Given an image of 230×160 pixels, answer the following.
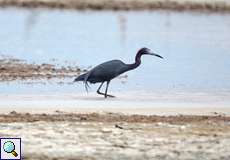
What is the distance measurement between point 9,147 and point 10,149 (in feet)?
0.11

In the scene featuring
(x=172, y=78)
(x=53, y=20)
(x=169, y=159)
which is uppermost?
(x=53, y=20)

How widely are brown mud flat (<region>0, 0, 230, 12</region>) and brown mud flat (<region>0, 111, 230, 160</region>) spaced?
73.3 ft

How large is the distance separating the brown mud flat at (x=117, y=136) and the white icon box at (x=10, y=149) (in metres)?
0.22

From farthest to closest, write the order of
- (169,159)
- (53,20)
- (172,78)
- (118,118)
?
(53,20), (172,78), (118,118), (169,159)

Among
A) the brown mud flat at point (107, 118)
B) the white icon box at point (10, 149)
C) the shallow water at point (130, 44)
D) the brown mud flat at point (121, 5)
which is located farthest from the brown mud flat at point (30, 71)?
the brown mud flat at point (121, 5)

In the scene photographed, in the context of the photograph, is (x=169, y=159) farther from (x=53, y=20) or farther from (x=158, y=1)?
(x=158, y=1)

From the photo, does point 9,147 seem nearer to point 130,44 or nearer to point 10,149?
point 10,149

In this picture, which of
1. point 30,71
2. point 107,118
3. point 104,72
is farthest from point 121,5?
point 107,118

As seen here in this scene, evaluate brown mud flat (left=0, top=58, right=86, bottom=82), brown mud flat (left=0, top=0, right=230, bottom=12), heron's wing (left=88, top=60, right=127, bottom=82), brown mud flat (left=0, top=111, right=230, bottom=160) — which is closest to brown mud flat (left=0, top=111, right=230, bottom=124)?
brown mud flat (left=0, top=111, right=230, bottom=160)

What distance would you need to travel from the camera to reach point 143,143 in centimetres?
1000

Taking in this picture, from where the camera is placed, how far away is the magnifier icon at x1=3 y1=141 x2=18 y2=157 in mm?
9047

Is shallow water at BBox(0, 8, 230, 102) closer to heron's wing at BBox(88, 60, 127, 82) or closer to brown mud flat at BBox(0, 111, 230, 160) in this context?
heron's wing at BBox(88, 60, 127, 82)

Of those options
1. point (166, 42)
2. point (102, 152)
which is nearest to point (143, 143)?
point (102, 152)

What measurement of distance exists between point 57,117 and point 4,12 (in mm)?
19671
